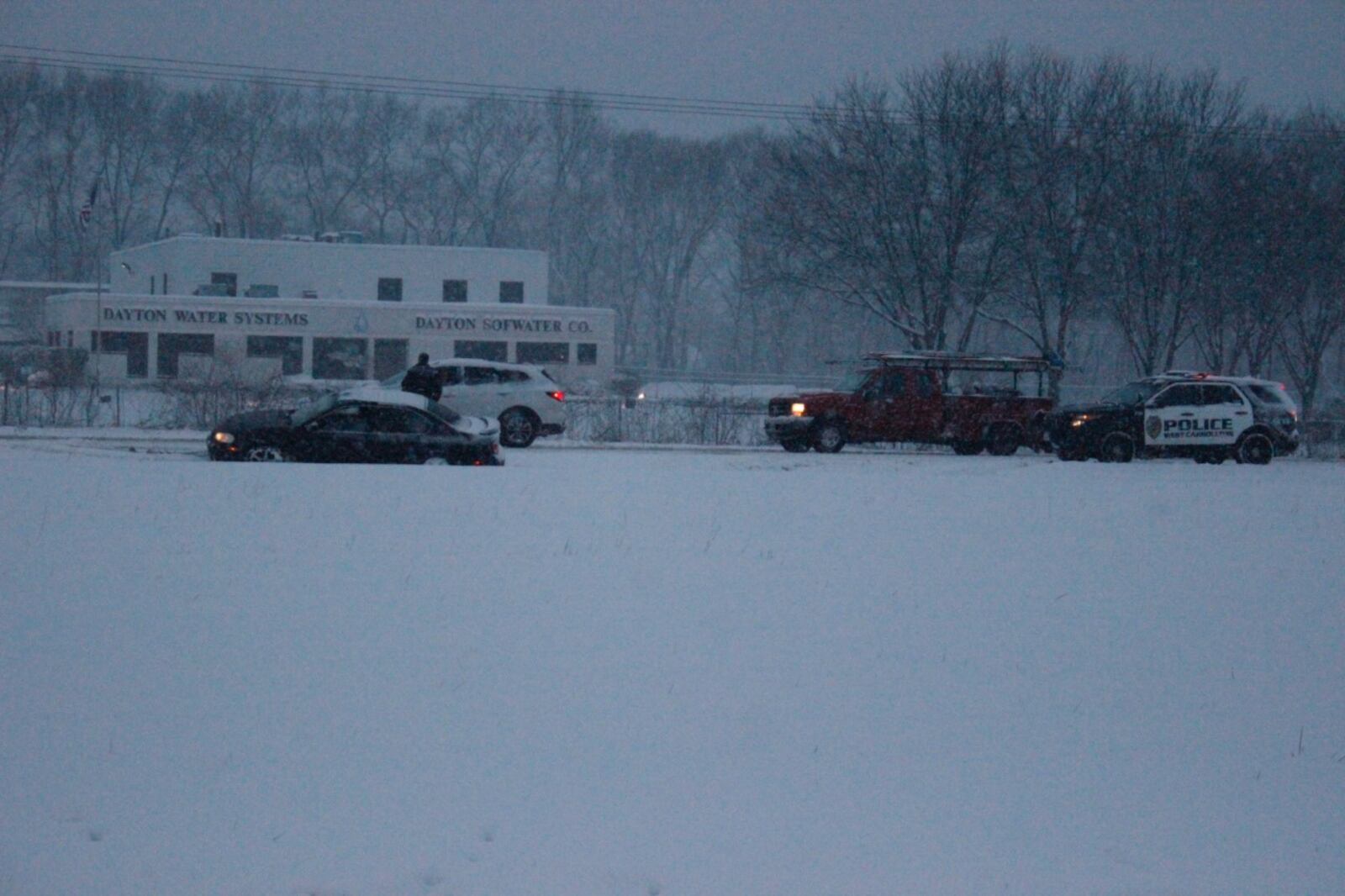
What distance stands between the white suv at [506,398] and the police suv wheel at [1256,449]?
1266 cm

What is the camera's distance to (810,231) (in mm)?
40344

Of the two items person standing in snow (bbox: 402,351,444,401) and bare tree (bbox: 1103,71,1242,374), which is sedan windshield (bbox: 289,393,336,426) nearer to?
person standing in snow (bbox: 402,351,444,401)

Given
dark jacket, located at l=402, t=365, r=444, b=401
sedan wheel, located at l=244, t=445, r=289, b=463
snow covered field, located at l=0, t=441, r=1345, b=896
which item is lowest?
snow covered field, located at l=0, t=441, r=1345, b=896

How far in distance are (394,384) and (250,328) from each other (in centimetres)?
2754

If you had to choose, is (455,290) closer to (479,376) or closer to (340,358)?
(340,358)

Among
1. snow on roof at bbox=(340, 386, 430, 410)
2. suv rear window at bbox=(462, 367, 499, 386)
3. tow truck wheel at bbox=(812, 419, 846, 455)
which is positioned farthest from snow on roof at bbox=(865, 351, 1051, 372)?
snow on roof at bbox=(340, 386, 430, 410)

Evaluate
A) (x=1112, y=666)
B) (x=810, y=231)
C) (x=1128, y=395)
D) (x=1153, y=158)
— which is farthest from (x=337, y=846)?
(x=1153, y=158)

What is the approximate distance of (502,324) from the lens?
5347 centimetres

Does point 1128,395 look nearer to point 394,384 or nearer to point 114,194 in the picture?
point 394,384

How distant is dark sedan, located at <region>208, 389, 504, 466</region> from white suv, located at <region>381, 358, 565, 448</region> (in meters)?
5.63

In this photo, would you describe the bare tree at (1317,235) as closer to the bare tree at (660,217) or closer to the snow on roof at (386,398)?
the snow on roof at (386,398)

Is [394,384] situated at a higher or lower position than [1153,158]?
lower

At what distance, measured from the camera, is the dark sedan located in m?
18.2

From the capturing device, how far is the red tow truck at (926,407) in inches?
1026
